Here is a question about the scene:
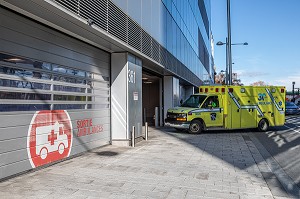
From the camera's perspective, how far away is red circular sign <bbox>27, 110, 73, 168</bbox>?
22.6ft

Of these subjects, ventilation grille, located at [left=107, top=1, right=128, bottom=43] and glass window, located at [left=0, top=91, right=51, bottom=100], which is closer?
glass window, located at [left=0, top=91, right=51, bottom=100]

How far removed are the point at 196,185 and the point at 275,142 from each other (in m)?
8.50

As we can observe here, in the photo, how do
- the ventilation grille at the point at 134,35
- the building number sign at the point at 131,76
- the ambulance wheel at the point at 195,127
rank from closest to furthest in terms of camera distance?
the ventilation grille at the point at 134,35, the building number sign at the point at 131,76, the ambulance wheel at the point at 195,127

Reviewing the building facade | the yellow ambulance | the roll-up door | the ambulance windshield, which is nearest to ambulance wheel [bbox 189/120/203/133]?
the yellow ambulance

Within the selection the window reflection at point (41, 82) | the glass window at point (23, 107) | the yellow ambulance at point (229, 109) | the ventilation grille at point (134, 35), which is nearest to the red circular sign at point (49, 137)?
the glass window at point (23, 107)

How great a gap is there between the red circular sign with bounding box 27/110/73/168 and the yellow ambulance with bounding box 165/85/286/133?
325 inches

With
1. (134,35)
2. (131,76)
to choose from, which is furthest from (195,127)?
(134,35)

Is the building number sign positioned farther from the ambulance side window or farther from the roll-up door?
the ambulance side window

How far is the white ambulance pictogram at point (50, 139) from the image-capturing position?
7.14 m

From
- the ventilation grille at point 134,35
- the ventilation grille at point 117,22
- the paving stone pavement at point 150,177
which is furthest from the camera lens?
the ventilation grille at point 134,35

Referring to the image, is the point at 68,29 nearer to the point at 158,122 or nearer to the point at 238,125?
the point at 238,125

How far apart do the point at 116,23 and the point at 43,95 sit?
3165mm

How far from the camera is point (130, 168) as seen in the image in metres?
7.54

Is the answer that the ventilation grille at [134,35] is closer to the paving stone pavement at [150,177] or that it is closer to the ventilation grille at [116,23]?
the ventilation grille at [116,23]
